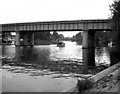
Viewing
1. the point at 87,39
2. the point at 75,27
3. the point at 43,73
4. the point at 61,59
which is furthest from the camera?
the point at 75,27

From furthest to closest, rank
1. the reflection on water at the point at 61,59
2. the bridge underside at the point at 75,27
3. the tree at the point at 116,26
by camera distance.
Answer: the bridge underside at the point at 75,27
the tree at the point at 116,26
the reflection on water at the point at 61,59

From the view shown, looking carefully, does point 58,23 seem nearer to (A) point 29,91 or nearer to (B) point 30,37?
(B) point 30,37

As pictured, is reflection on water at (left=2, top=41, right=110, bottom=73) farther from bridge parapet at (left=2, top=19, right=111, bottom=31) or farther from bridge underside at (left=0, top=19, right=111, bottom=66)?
bridge parapet at (left=2, top=19, right=111, bottom=31)

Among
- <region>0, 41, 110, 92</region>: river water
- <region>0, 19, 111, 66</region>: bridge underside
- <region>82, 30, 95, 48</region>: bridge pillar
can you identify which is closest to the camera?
<region>0, 41, 110, 92</region>: river water

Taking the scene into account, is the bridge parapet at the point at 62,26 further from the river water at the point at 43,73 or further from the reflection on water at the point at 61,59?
the river water at the point at 43,73

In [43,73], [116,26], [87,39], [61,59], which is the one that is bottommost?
[61,59]

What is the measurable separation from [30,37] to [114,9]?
88.3 meters

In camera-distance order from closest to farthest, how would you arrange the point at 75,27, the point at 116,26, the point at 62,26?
the point at 116,26
the point at 75,27
the point at 62,26

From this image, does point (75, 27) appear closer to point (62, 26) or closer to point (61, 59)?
point (62, 26)

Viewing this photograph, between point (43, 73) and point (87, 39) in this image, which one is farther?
point (87, 39)

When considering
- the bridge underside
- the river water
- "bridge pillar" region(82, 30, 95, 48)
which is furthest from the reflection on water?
"bridge pillar" region(82, 30, 95, 48)

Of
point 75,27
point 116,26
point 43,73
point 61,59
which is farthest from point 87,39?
point 43,73

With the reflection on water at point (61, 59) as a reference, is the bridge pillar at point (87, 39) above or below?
above

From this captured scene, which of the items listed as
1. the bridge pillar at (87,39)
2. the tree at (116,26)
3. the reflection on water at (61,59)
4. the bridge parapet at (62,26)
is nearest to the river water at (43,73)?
the reflection on water at (61,59)
